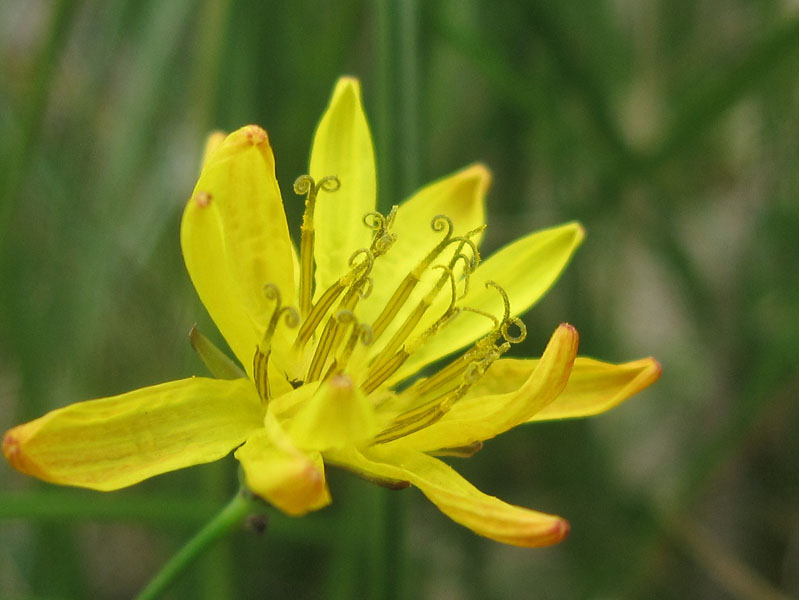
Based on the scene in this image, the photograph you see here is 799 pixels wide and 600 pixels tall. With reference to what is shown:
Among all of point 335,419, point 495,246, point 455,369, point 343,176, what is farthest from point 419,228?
point 495,246

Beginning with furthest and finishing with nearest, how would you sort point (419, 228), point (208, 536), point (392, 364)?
point (419, 228) → point (392, 364) → point (208, 536)

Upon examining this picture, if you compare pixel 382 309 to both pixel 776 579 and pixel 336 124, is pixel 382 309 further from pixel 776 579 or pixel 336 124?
pixel 776 579

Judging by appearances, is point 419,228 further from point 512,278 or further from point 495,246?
point 495,246

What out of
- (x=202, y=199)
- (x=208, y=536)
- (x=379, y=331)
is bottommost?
(x=208, y=536)

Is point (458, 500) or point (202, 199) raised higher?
point (202, 199)

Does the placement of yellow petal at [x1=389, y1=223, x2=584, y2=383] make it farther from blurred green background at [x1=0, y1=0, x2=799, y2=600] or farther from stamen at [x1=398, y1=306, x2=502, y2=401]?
blurred green background at [x1=0, y1=0, x2=799, y2=600]

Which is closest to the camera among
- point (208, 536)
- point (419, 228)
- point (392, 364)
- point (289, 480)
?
point (289, 480)
